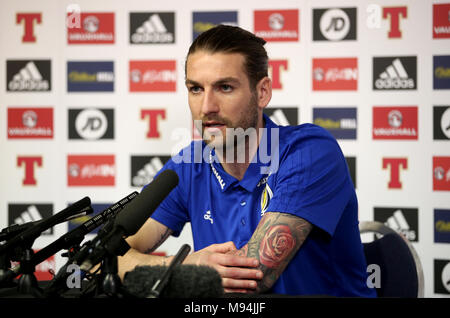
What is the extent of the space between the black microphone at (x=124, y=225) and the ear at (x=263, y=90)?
909mm

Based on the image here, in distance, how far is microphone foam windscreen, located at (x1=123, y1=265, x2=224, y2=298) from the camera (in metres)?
0.57

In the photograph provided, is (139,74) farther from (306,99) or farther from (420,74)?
(420,74)

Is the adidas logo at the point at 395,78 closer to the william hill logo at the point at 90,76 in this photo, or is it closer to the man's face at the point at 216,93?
the man's face at the point at 216,93

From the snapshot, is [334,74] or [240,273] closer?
[240,273]

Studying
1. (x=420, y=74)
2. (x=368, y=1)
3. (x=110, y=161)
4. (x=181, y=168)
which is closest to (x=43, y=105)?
(x=110, y=161)

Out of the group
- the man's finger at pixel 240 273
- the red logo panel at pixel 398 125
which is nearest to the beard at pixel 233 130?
the man's finger at pixel 240 273

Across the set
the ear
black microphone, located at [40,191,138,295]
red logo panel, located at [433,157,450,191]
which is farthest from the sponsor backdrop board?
black microphone, located at [40,191,138,295]

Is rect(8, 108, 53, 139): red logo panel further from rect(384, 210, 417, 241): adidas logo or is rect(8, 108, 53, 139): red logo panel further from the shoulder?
rect(384, 210, 417, 241): adidas logo

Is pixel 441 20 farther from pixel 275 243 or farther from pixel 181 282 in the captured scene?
pixel 181 282

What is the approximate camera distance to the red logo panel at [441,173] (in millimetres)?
2584

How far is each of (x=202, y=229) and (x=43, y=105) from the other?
6.22ft

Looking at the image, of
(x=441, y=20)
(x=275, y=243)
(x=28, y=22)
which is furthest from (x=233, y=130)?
(x=28, y=22)

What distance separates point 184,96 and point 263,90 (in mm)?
1282

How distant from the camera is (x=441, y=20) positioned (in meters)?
2.61
